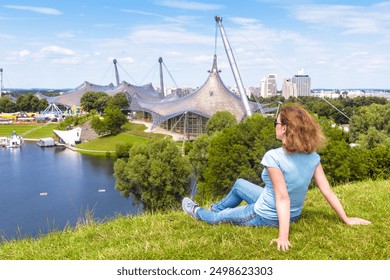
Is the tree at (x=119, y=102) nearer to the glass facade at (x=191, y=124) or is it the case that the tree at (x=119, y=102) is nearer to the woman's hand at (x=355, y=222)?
the glass facade at (x=191, y=124)

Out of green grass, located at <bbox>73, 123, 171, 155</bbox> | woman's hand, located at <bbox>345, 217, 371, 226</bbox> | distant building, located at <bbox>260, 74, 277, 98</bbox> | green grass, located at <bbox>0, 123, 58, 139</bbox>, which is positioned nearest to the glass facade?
green grass, located at <bbox>73, 123, 171, 155</bbox>

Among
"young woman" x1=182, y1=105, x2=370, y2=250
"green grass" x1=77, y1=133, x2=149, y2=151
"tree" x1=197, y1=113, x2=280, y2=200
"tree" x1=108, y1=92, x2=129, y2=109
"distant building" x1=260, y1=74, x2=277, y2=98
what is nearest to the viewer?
"young woman" x1=182, y1=105, x2=370, y2=250

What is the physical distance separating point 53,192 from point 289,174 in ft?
76.6

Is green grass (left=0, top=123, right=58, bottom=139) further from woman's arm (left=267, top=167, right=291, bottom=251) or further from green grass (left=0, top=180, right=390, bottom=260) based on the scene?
woman's arm (left=267, top=167, right=291, bottom=251)

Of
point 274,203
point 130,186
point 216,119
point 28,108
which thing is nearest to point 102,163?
point 216,119

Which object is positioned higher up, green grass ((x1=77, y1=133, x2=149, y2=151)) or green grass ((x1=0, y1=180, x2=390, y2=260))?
green grass ((x1=0, y1=180, x2=390, y2=260))

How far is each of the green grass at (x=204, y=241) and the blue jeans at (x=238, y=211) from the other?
0.22 ft

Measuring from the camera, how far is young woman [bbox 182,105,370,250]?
324cm

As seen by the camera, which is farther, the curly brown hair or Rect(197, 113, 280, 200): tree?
Rect(197, 113, 280, 200): tree

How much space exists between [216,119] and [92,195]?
Answer: 15636mm

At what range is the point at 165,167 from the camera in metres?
19.4

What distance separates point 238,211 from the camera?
12.0ft

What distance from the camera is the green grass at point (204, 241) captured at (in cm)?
310

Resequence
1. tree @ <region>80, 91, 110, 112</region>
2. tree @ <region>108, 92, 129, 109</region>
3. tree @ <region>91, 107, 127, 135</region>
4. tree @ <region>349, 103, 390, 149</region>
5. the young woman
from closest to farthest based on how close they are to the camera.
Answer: the young woman → tree @ <region>349, 103, 390, 149</region> → tree @ <region>91, 107, 127, 135</region> → tree @ <region>108, 92, 129, 109</region> → tree @ <region>80, 91, 110, 112</region>
